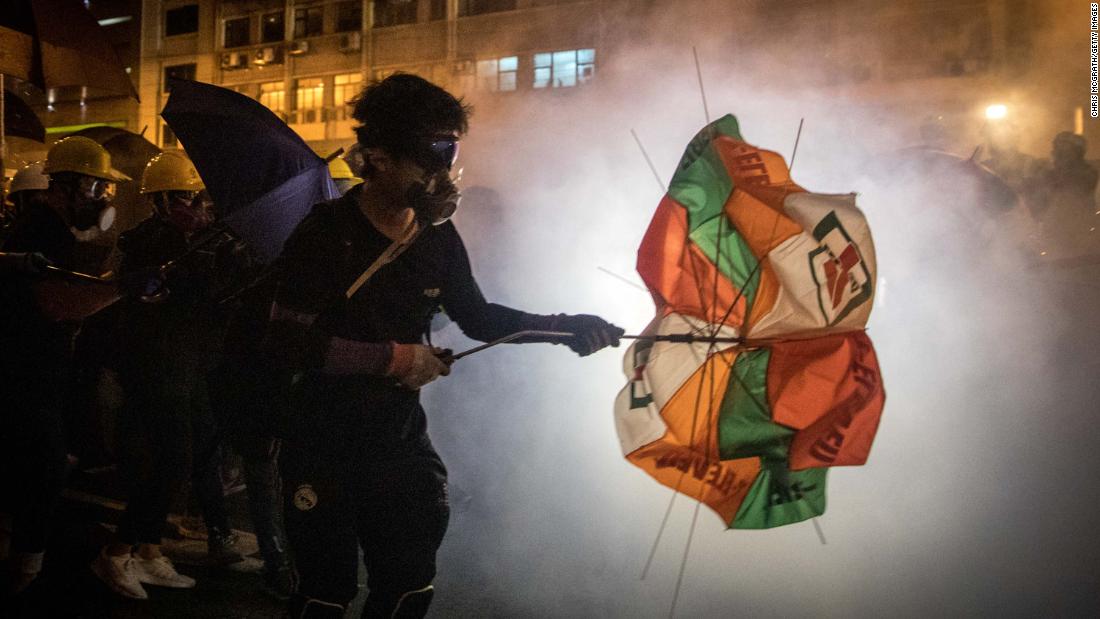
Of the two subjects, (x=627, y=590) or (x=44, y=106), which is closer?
(x=627, y=590)

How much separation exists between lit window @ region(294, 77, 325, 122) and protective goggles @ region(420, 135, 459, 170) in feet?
90.3

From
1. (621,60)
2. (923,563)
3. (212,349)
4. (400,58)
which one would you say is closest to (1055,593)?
(923,563)

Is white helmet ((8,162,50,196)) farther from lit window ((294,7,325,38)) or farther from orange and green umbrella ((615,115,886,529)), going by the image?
lit window ((294,7,325,38))

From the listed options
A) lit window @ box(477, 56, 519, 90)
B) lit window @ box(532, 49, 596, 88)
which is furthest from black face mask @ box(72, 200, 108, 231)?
lit window @ box(477, 56, 519, 90)

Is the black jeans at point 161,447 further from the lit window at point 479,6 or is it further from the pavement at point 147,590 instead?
the lit window at point 479,6

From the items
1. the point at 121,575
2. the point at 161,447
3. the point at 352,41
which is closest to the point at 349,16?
the point at 352,41

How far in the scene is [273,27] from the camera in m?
29.9

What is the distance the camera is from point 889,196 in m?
5.20

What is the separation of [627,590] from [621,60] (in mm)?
5875

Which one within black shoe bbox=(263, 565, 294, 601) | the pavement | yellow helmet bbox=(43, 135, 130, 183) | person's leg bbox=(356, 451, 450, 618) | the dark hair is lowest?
the pavement

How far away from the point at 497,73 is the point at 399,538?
23500 millimetres

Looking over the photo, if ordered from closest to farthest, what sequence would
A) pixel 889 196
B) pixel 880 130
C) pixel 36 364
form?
1. pixel 36 364
2. pixel 889 196
3. pixel 880 130

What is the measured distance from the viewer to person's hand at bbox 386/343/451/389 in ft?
7.39

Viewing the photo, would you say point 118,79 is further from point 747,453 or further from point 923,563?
point 923,563
